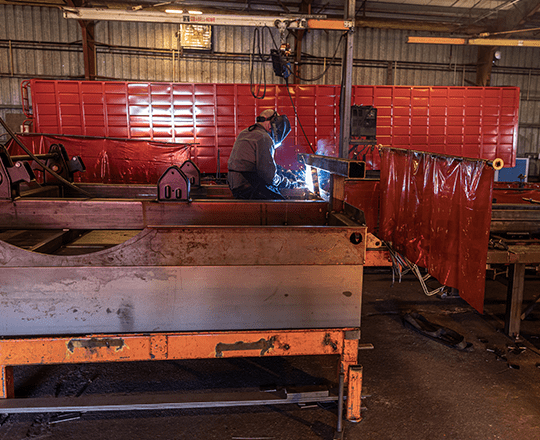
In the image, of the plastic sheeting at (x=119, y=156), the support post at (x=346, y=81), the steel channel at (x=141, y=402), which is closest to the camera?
the steel channel at (x=141, y=402)

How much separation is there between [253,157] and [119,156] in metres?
4.75

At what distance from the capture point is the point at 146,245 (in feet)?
6.98

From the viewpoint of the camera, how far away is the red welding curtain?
107 inches

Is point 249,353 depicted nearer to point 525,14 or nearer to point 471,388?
point 471,388

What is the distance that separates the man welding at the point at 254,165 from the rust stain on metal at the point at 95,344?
285 cm

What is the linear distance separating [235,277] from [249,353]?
0.45 m

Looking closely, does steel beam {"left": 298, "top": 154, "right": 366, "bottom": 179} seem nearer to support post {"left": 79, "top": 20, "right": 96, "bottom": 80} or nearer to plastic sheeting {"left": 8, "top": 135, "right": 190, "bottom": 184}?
plastic sheeting {"left": 8, "top": 135, "right": 190, "bottom": 184}

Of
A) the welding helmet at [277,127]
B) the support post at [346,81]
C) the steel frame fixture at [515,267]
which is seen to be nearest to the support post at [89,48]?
the support post at [346,81]

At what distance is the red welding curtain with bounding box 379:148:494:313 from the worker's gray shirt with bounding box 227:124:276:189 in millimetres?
1404

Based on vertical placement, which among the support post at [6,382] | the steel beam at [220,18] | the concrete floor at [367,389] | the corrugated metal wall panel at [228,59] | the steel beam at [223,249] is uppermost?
the corrugated metal wall panel at [228,59]

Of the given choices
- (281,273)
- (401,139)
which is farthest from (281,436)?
(401,139)

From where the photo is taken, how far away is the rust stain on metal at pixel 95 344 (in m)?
2.14

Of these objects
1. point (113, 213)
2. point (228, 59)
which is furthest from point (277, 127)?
point (228, 59)

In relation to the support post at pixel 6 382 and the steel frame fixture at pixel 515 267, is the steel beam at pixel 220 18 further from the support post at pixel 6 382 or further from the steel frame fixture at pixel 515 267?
the support post at pixel 6 382
